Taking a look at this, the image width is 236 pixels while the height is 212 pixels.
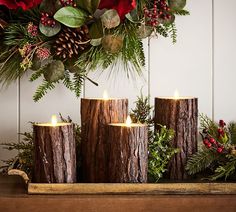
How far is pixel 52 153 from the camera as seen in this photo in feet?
3.19

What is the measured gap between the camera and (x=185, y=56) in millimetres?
1291

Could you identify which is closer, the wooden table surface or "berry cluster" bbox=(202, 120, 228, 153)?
the wooden table surface

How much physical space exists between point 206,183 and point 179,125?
14 cm

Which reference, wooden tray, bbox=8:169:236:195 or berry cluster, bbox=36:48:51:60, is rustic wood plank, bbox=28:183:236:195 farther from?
berry cluster, bbox=36:48:51:60

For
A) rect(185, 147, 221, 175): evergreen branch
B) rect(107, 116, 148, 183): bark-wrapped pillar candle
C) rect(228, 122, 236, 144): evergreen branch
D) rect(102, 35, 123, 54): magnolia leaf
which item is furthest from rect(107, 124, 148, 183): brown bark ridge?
rect(228, 122, 236, 144): evergreen branch

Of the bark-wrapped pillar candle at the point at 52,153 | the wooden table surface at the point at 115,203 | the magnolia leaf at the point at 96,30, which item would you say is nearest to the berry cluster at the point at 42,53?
the magnolia leaf at the point at 96,30

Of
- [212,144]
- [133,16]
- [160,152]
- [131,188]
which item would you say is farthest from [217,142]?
[133,16]

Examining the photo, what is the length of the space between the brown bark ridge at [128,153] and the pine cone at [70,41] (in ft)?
0.79

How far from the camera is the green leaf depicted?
108 cm

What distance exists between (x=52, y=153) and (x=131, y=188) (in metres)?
0.16

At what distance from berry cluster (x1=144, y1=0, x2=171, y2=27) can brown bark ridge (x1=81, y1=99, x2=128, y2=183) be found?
0.23m

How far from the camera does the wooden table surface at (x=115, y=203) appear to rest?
0.94 meters

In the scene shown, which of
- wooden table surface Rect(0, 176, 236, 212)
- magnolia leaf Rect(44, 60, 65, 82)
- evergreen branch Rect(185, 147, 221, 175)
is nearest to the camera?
wooden table surface Rect(0, 176, 236, 212)

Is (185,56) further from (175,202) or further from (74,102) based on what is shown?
(175,202)
